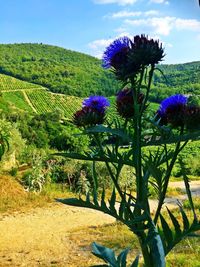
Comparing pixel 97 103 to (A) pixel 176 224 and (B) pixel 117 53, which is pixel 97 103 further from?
(A) pixel 176 224

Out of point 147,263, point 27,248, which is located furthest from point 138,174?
point 27,248

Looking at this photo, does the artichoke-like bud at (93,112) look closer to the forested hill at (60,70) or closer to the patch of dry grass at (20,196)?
the patch of dry grass at (20,196)

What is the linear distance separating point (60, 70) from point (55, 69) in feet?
4.23

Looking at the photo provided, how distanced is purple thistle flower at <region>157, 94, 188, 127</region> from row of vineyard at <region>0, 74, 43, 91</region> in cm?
8719

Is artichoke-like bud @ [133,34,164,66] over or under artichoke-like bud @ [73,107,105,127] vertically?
over

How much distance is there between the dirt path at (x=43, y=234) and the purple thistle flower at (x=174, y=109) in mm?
5974

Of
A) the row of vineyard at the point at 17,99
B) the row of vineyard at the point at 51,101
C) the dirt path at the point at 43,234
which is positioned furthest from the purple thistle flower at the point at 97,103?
the row of vineyard at the point at 17,99

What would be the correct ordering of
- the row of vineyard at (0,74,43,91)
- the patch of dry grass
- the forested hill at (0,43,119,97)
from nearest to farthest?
the patch of dry grass → the row of vineyard at (0,74,43,91) → the forested hill at (0,43,119,97)

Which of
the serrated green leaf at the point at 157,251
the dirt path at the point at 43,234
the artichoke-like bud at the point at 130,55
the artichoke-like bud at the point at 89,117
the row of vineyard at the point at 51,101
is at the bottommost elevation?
the dirt path at the point at 43,234

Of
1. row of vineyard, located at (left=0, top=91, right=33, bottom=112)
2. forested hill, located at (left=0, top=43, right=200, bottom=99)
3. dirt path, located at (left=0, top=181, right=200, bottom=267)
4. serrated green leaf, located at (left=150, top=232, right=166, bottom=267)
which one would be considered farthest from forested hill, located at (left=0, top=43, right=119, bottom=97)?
serrated green leaf, located at (left=150, top=232, right=166, bottom=267)

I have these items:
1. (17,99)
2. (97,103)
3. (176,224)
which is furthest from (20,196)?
(17,99)

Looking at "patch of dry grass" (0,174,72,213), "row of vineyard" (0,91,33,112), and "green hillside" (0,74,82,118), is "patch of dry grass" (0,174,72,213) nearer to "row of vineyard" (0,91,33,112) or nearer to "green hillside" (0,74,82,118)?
"green hillside" (0,74,82,118)

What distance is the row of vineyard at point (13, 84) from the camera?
8938cm

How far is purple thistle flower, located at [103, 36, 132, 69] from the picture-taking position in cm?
189
